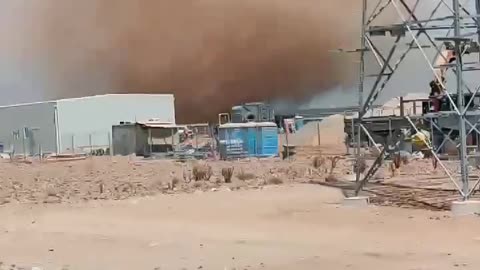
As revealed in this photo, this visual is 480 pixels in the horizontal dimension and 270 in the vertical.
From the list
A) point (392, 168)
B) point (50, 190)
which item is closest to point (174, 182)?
point (50, 190)

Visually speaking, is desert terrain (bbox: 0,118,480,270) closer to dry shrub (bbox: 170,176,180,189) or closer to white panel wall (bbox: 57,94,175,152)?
dry shrub (bbox: 170,176,180,189)

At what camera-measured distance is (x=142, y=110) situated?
211 ft

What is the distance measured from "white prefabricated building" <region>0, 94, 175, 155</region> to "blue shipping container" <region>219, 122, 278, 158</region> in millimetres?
11943

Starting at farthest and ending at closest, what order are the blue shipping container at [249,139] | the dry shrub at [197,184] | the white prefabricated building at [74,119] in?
the white prefabricated building at [74,119] → the blue shipping container at [249,139] → the dry shrub at [197,184]

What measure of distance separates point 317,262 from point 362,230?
3873mm

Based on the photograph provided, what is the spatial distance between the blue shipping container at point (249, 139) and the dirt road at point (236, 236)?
2542 centimetres

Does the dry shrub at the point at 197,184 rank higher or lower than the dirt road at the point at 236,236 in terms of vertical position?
higher

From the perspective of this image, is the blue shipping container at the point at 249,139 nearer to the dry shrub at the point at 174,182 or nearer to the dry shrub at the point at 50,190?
the dry shrub at the point at 174,182

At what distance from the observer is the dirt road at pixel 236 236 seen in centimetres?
1277

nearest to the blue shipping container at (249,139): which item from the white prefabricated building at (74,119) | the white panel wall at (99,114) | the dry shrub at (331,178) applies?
the white prefabricated building at (74,119)

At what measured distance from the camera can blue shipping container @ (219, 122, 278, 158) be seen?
4884 cm

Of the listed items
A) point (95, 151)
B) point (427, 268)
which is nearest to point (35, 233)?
point (427, 268)

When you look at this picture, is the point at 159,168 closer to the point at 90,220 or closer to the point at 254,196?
the point at 254,196

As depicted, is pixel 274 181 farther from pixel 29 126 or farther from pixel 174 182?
pixel 29 126
